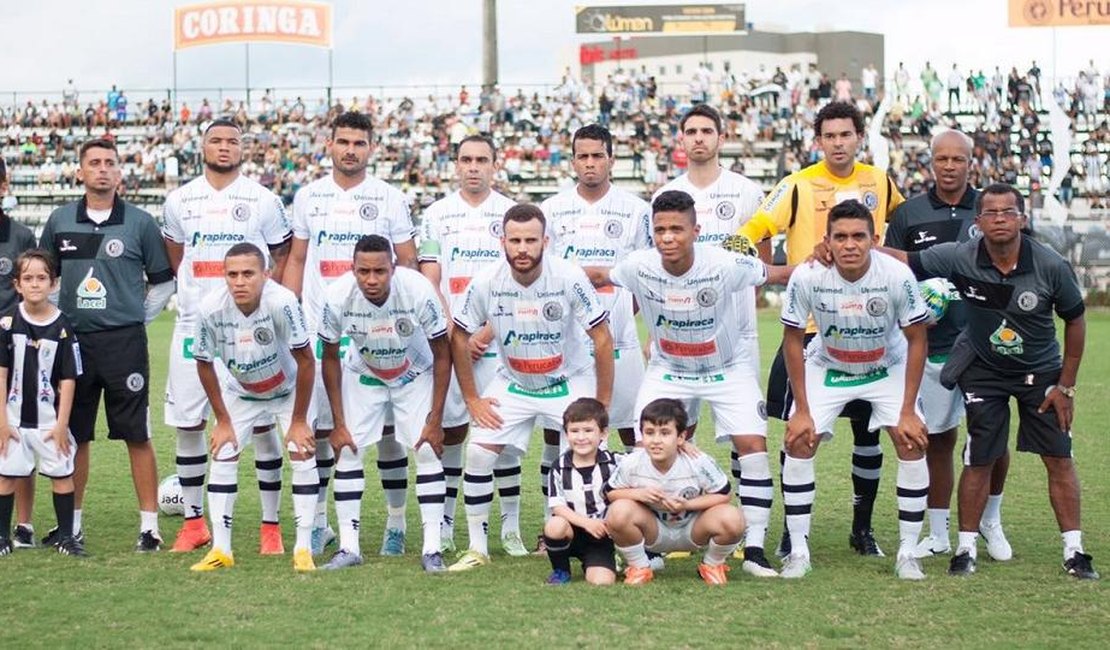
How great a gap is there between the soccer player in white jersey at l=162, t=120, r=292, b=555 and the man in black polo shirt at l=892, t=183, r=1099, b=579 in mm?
3751

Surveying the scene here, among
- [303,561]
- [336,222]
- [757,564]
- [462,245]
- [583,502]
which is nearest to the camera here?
[583,502]

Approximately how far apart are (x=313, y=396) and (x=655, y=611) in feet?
8.75

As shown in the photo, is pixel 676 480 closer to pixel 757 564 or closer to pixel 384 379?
pixel 757 564

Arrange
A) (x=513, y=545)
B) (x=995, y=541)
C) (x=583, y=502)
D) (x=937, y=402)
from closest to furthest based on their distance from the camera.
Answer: (x=583, y=502), (x=995, y=541), (x=937, y=402), (x=513, y=545)

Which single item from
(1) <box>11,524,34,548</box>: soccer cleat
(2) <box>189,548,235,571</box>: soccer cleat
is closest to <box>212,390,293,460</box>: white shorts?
(2) <box>189,548,235,571</box>: soccer cleat

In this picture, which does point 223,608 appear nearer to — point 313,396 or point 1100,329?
point 313,396

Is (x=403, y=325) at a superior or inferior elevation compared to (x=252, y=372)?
superior

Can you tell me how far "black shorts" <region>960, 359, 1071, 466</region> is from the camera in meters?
7.70

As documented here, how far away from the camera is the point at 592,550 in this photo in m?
7.61

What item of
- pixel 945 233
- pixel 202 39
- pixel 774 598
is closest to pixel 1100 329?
pixel 945 233

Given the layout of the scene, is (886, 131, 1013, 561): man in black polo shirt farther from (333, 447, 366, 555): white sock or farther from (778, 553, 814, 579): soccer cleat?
(333, 447, 366, 555): white sock

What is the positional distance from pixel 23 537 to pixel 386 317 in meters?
2.60

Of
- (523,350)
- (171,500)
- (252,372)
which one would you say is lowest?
(171,500)

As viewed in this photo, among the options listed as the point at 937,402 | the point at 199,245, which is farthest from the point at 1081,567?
the point at 199,245
